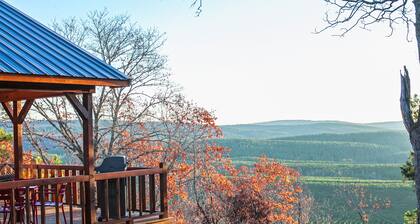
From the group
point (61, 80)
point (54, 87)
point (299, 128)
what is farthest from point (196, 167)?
point (299, 128)

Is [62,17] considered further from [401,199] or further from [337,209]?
[401,199]

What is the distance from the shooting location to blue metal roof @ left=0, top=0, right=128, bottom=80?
24.9 feet

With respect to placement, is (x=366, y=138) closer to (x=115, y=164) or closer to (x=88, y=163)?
(x=115, y=164)

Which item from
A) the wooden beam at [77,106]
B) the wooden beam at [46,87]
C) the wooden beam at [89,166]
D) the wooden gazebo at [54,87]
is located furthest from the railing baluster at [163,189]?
the wooden beam at [46,87]

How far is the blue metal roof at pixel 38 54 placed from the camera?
24.9 feet

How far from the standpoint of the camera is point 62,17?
2105cm

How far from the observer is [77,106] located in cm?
792

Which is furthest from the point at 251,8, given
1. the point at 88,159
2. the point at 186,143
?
the point at 88,159

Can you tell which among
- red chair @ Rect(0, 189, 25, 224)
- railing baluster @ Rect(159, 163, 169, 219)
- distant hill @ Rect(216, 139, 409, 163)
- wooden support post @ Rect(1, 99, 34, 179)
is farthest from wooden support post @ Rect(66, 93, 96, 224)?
distant hill @ Rect(216, 139, 409, 163)

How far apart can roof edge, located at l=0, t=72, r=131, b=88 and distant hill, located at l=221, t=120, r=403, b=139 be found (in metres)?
78.1

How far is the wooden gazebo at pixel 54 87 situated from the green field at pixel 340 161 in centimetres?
3759


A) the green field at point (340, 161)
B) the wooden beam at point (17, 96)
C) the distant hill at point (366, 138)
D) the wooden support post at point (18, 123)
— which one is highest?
the wooden beam at point (17, 96)

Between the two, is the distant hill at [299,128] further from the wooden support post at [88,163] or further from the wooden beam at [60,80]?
the wooden support post at [88,163]

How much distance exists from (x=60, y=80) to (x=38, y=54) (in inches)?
35.1
